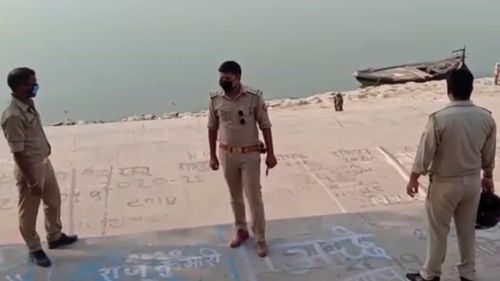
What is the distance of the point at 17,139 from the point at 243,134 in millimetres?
1523

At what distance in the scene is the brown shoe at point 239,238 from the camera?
5.32 meters

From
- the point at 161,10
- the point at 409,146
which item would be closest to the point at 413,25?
the point at 161,10

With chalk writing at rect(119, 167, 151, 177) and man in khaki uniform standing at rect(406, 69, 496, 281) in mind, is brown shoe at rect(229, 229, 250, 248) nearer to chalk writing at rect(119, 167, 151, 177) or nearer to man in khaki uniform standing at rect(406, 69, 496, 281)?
man in khaki uniform standing at rect(406, 69, 496, 281)

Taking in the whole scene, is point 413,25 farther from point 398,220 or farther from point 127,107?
point 398,220

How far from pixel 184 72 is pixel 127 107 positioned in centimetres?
383

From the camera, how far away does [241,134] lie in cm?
495

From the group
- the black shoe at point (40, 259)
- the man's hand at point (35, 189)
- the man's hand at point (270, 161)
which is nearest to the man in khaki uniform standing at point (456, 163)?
the man's hand at point (270, 161)

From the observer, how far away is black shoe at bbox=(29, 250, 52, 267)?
5.11 metres

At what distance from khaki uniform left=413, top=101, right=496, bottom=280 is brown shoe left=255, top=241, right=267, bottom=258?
1247 mm

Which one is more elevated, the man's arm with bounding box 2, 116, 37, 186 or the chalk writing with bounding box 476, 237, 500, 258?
the man's arm with bounding box 2, 116, 37, 186

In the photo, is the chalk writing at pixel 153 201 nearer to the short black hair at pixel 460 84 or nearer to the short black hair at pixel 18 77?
the short black hair at pixel 18 77

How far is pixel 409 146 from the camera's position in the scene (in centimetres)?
830

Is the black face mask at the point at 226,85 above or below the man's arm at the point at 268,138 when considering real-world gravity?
above

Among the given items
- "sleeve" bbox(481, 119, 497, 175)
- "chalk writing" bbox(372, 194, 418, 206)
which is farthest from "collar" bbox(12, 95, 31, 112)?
"chalk writing" bbox(372, 194, 418, 206)
